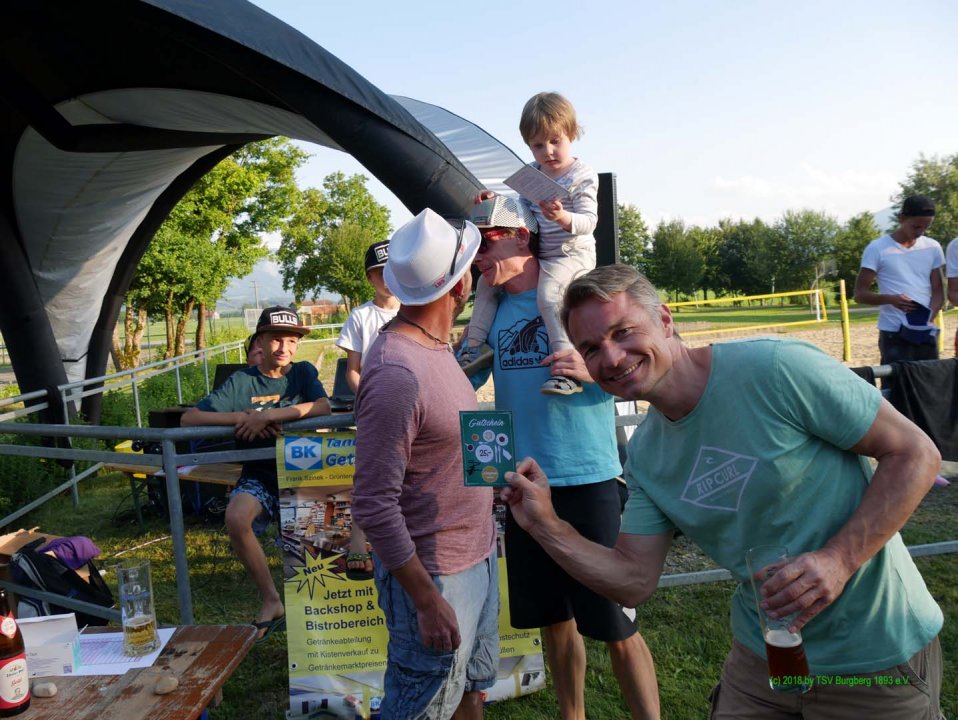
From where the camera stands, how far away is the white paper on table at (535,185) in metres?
3.26

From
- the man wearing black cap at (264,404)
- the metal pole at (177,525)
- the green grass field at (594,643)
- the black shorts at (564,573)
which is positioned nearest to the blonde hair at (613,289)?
the black shorts at (564,573)

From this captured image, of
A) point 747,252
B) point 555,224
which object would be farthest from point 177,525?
point 747,252

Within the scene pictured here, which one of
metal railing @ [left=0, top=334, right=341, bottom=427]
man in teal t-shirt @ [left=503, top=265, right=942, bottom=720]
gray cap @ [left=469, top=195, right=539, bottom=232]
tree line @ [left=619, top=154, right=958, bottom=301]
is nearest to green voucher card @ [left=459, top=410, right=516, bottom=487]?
man in teal t-shirt @ [left=503, top=265, right=942, bottom=720]

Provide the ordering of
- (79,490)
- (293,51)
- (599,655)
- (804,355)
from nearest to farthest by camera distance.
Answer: (804,355) → (599,655) → (293,51) → (79,490)

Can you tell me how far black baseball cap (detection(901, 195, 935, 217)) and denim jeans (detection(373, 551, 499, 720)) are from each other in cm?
593

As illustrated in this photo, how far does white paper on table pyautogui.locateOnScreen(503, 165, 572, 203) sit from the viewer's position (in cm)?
326

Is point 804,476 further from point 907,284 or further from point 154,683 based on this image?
point 907,284

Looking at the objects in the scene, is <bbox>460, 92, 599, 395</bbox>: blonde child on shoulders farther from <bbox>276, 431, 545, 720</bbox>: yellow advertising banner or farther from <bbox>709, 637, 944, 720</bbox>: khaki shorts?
<bbox>709, 637, 944, 720</bbox>: khaki shorts

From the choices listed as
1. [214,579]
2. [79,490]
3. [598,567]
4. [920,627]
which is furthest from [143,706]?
[79,490]

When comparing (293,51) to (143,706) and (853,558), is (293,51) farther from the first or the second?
(853,558)

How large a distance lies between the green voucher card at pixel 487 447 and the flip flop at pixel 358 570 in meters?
1.68

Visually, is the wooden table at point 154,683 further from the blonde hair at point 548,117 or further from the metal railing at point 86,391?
the metal railing at point 86,391

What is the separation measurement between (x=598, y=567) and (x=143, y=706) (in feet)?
4.36

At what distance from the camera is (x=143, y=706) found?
82.8 inches
